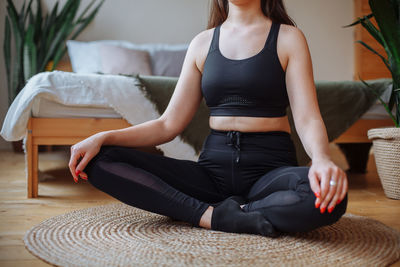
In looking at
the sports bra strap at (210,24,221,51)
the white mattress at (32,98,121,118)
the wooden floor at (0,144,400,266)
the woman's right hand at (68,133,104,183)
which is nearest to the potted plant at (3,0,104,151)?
the wooden floor at (0,144,400,266)

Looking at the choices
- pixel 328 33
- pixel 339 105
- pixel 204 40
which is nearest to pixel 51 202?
pixel 204 40

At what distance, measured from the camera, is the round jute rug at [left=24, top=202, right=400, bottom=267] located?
1.09m

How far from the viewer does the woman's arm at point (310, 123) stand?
3.56 feet

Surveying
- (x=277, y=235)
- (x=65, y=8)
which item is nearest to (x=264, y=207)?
(x=277, y=235)

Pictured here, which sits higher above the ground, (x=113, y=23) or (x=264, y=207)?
(x=113, y=23)

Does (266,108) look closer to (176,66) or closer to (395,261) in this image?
(395,261)

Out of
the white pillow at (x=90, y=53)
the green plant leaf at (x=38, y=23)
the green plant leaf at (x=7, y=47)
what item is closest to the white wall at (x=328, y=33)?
the white pillow at (x=90, y=53)

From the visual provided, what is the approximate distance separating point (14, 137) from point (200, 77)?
38.0 inches

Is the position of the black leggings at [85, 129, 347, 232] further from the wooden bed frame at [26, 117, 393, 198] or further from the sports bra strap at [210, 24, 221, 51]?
the wooden bed frame at [26, 117, 393, 198]

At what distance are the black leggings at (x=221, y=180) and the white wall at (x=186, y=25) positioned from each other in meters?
3.01

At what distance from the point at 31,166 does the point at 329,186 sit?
4.65 ft

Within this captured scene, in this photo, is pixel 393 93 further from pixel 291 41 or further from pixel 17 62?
pixel 17 62

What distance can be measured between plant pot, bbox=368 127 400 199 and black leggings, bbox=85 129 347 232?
77cm

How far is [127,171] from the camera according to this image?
1.33 m
